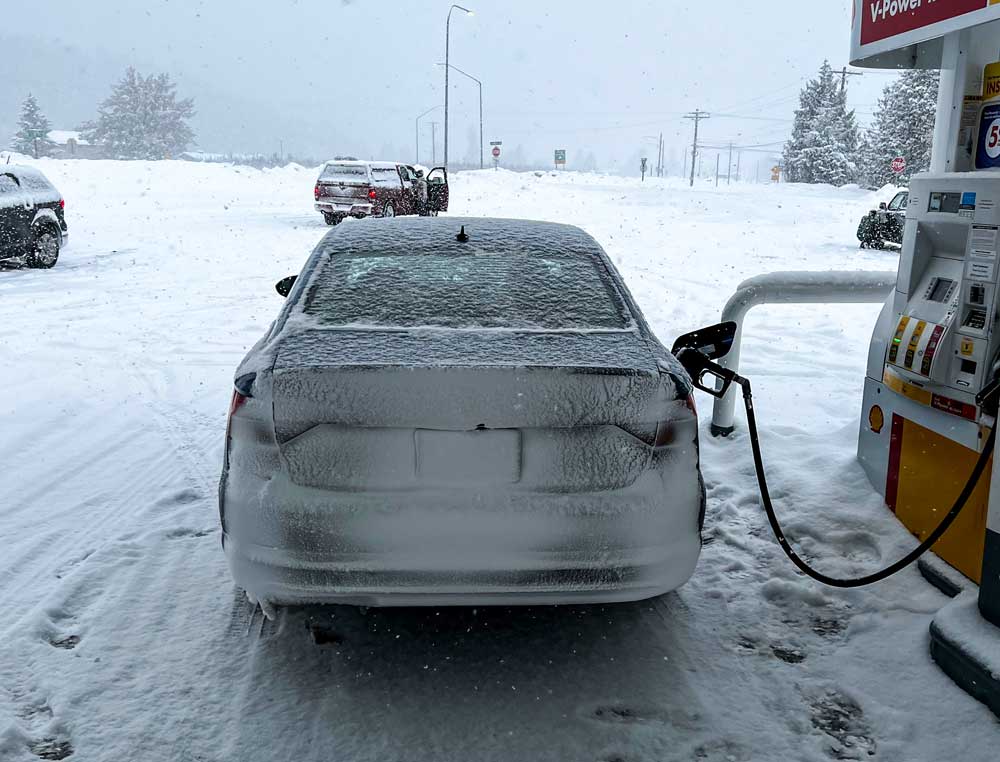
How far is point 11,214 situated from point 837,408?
12.9m

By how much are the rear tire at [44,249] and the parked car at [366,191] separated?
8.98 metres

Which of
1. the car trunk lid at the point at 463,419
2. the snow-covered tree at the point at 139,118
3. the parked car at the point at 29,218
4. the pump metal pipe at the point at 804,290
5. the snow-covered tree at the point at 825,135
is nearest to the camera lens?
the car trunk lid at the point at 463,419

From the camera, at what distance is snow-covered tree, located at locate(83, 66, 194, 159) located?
93.2 m

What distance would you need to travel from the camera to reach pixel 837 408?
6844mm

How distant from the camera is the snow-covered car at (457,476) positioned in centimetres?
295

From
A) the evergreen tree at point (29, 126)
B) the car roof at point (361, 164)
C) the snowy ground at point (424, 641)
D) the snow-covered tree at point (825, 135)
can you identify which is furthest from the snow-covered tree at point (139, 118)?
the snowy ground at point (424, 641)

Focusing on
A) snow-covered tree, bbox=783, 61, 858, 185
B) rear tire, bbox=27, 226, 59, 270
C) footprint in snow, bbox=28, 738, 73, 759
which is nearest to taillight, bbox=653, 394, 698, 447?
footprint in snow, bbox=28, 738, 73, 759

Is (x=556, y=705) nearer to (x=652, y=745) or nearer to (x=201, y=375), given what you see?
(x=652, y=745)

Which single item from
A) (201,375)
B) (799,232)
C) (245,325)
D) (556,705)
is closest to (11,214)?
(245,325)

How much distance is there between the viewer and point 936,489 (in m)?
4.16

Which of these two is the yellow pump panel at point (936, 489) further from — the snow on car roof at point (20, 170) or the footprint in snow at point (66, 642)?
the snow on car roof at point (20, 170)

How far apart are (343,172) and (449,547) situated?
74.6 ft

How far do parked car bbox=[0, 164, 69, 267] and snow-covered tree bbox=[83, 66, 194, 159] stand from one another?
84.6m

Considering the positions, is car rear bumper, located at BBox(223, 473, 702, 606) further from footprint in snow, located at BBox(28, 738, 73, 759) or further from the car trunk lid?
footprint in snow, located at BBox(28, 738, 73, 759)
